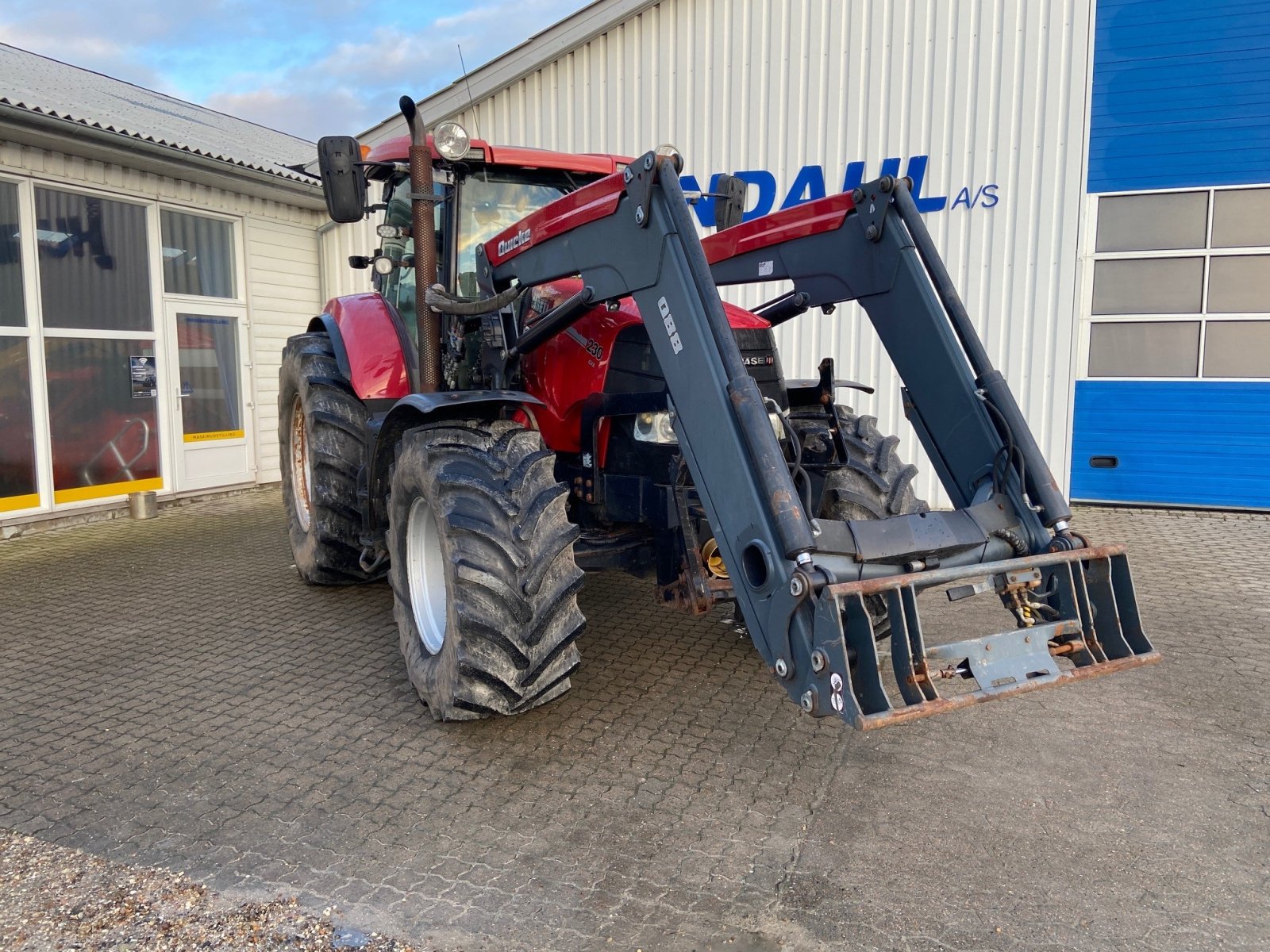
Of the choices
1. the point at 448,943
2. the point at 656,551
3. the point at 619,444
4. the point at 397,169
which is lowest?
the point at 448,943

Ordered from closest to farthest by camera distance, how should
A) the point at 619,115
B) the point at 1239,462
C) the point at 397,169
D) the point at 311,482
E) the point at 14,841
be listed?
the point at 14,841 < the point at 397,169 < the point at 311,482 < the point at 1239,462 < the point at 619,115

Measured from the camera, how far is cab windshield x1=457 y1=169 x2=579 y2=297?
4.50m

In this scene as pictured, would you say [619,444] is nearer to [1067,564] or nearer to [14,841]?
[1067,564]

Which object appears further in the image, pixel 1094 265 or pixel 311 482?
pixel 1094 265

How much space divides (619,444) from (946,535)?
1.48 meters

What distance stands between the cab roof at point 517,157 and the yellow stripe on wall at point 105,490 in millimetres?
5176

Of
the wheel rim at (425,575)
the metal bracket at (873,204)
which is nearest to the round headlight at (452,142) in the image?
the wheel rim at (425,575)

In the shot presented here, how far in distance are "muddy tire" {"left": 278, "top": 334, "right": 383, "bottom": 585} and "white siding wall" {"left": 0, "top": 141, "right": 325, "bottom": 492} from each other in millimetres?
4085

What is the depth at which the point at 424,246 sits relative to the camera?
14.0ft

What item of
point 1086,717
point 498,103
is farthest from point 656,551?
point 498,103

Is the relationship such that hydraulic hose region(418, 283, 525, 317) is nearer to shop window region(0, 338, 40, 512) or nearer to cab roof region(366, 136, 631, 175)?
cab roof region(366, 136, 631, 175)

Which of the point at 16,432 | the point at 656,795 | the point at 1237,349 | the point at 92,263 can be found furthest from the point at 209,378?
the point at 1237,349

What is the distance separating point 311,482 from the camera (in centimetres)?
544

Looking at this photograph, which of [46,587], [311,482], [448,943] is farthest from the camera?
[46,587]
